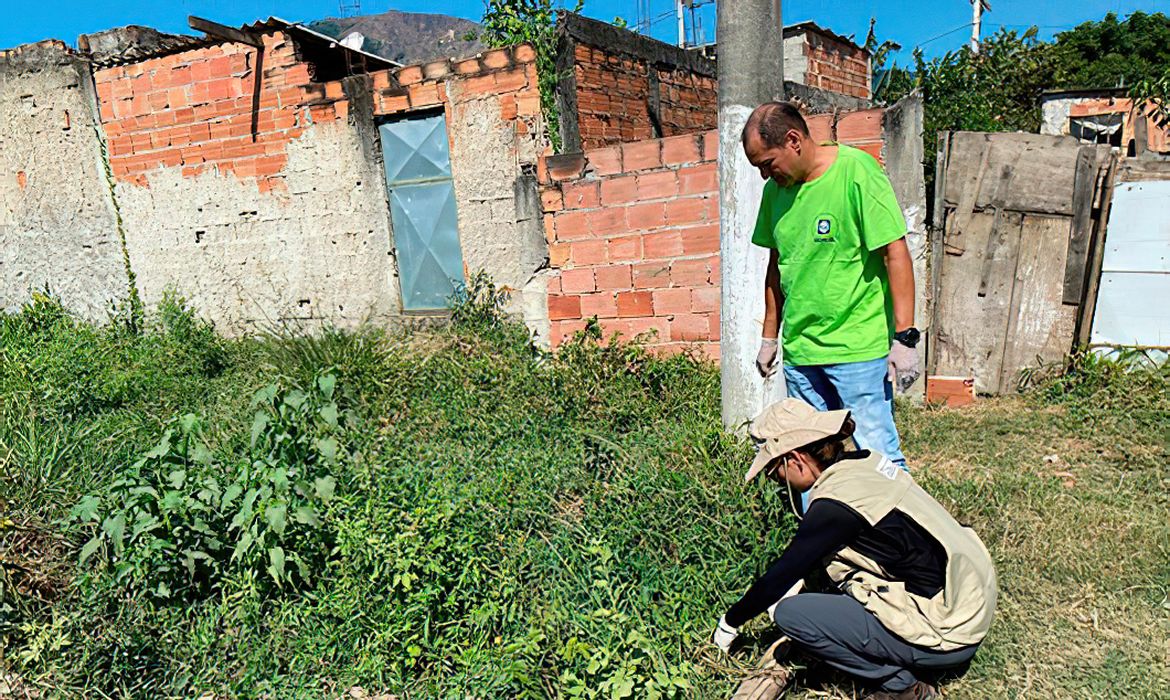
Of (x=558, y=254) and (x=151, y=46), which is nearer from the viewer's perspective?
(x=558, y=254)

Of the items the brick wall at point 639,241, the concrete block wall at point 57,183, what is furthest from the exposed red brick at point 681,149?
the concrete block wall at point 57,183

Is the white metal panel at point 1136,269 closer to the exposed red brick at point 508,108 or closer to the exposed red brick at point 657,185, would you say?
the exposed red brick at point 657,185

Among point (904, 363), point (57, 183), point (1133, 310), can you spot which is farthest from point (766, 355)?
point (57, 183)

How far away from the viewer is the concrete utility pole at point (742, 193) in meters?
3.47

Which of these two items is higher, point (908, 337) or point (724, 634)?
point (908, 337)

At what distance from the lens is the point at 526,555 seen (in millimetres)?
3053

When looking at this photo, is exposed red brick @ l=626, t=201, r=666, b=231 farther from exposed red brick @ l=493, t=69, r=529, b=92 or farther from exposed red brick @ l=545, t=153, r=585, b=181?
exposed red brick @ l=493, t=69, r=529, b=92

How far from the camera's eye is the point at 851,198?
2.93 meters

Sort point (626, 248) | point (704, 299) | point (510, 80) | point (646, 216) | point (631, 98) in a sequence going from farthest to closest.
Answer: point (631, 98), point (510, 80), point (626, 248), point (646, 216), point (704, 299)

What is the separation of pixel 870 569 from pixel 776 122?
5.15 ft

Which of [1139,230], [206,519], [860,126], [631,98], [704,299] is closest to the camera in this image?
[206,519]

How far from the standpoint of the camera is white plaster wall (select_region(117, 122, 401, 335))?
6898 mm

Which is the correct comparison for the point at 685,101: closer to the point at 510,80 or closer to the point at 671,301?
the point at 510,80

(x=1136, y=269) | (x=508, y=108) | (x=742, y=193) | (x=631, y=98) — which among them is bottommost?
(x=1136, y=269)
